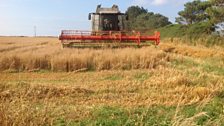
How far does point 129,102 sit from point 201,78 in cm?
453

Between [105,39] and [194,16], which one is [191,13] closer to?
[194,16]

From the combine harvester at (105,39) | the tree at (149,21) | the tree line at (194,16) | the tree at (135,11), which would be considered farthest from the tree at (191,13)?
the combine harvester at (105,39)

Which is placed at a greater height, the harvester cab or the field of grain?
the harvester cab

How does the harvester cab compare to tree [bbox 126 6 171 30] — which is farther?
tree [bbox 126 6 171 30]

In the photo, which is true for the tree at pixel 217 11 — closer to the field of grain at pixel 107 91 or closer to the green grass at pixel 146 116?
the field of grain at pixel 107 91

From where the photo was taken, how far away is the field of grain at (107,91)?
5882 millimetres

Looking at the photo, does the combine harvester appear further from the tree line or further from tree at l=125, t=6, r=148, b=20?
tree at l=125, t=6, r=148, b=20

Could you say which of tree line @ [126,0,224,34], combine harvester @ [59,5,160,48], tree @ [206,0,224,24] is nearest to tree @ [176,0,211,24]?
tree line @ [126,0,224,34]

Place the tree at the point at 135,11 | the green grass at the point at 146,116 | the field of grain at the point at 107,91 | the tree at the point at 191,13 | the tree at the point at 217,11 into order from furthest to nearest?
the tree at the point at 135,11
the tree at the point at 191,13
the tree at the point at 217,11
the green grass at the point at 146,116
the field of grain at the point at 107,91

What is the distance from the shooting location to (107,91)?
11.9 m

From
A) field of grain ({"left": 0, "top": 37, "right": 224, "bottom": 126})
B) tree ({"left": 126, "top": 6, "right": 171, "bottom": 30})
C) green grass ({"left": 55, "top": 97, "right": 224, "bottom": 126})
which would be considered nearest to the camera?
field of grain ({"left": 0, "top": 37, "right": 224, "bottom": 126})

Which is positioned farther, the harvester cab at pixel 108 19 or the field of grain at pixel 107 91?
the harvester cab at pixel 108 19

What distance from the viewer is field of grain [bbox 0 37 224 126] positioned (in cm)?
588

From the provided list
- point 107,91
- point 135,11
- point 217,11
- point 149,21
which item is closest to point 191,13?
point 149,21
